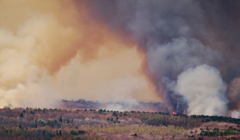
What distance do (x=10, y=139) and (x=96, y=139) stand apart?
33867mm

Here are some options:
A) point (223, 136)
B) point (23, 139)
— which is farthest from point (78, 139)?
point (223, 136)

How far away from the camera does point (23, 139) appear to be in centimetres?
19975

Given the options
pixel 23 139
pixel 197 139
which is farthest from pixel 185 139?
pixel 23 139

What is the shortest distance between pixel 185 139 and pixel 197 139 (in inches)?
187

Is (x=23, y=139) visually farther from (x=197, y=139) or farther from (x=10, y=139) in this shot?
(x=197, y=139)

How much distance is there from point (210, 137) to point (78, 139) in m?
52.0

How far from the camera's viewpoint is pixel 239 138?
633 ft

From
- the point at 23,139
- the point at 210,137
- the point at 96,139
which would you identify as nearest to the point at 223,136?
the point at 210,137

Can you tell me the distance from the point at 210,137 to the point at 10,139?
78723 mm

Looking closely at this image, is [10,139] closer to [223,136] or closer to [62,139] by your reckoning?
[62,139]

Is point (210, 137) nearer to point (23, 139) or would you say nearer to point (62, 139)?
point (62, 139)

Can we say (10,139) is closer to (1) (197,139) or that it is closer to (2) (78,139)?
(2) (78,139)

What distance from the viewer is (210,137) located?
654ft

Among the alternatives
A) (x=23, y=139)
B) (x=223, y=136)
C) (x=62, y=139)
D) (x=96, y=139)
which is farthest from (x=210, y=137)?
(x=23, y=139)
